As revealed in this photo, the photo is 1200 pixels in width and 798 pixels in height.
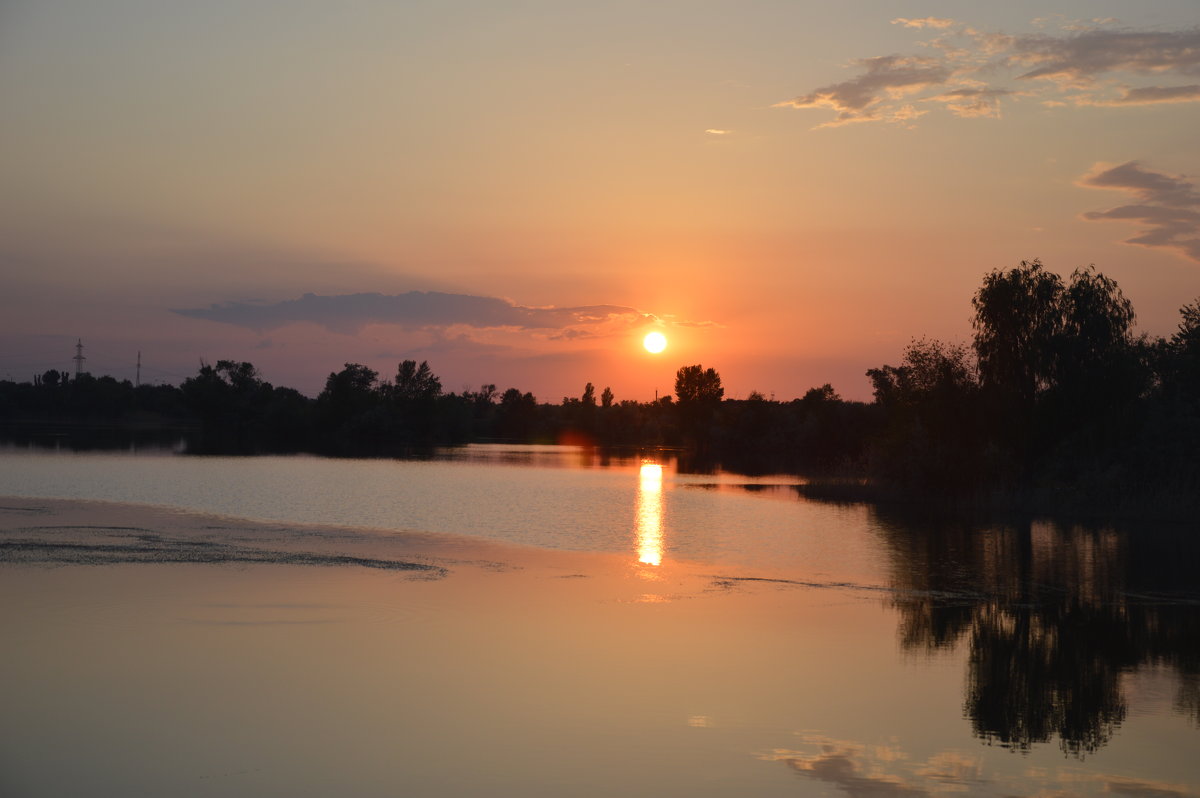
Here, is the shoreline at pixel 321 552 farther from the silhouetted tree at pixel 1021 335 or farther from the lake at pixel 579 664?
the silhouetted tree at pixel 1021 335

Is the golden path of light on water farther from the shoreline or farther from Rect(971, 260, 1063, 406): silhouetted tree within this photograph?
Rect(971, 260, 1063, 406): silhouetted tree

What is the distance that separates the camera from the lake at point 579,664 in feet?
36.0

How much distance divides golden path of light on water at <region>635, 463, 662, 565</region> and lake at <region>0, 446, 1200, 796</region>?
60cm

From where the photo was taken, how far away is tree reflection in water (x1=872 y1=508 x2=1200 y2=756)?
13.6 m

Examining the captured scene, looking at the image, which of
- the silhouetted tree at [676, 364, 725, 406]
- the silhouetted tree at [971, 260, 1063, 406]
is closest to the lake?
the silhouetted tree at [971, 260, 1063, 406]

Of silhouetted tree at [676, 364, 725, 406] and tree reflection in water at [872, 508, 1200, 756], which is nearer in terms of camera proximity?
tree reflection in water at [872, 508, 1200, 756]

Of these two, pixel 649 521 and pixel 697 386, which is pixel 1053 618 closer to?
pixel 649 521

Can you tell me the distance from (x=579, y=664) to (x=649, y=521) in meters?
23.8

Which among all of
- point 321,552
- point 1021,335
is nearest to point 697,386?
point 1021,335

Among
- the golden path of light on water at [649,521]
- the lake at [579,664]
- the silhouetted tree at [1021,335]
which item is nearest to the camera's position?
the lake at [579,664]

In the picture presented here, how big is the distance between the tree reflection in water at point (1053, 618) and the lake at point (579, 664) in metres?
0.10

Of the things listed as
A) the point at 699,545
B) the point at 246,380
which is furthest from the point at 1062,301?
the point at 246,380

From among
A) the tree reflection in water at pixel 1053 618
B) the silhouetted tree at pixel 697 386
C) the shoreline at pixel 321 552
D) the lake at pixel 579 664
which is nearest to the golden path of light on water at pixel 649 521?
the lake at pixel 579 664

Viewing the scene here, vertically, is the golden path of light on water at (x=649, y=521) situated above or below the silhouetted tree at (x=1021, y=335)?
below
